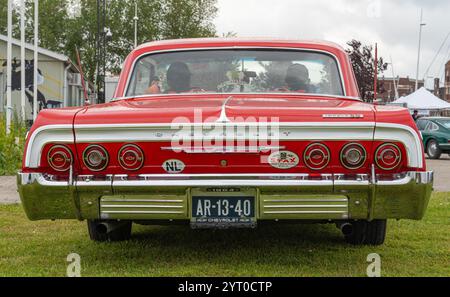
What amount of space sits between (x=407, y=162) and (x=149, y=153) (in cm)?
163

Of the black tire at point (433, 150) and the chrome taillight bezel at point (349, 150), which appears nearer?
the chrome taillight bezel at point (349, 150)

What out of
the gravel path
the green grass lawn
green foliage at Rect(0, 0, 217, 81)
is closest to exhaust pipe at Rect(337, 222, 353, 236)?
the green grass lawn

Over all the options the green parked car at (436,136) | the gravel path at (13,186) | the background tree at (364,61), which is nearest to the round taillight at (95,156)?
the gravel path at (13,186)

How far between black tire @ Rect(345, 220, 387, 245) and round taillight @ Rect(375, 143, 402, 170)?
1140mm

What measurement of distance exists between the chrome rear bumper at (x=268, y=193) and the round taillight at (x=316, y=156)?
2.9 inches

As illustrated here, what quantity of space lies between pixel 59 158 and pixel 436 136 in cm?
1984

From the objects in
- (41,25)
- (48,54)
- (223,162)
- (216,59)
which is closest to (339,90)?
(216,59)

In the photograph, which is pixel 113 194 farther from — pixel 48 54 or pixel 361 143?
pixel 48 54

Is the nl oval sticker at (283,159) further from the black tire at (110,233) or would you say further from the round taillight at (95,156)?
the black tire at (110,233)

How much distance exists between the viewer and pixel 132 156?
4441 mm

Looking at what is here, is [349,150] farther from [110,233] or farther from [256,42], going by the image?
[110,233]

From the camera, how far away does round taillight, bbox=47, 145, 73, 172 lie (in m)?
4.45

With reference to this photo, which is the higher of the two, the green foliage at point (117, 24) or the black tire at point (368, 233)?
the green foliage at point (117, 24)

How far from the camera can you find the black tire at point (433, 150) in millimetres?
22516
